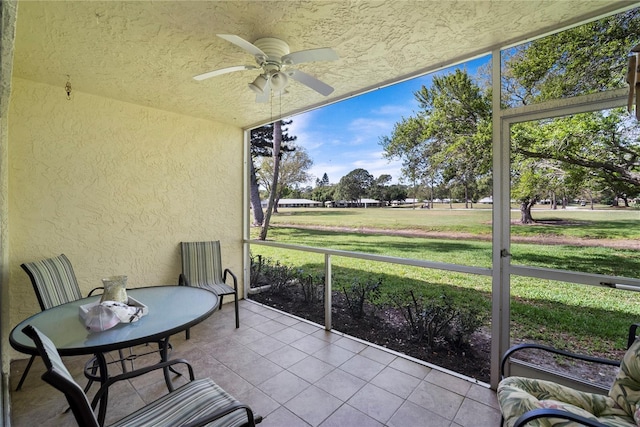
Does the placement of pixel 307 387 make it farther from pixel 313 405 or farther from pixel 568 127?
pixel 568 127

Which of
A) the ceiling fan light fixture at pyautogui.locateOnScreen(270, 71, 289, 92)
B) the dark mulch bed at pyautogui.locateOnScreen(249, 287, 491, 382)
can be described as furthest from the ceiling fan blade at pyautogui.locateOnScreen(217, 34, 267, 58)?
the dark mulch bed at pyautogui.locateOnScreen(249, 287, 491, 382)

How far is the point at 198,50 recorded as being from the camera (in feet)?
→ 7.11

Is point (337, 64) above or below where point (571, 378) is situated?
above

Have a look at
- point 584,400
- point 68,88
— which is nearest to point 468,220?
point 584,400

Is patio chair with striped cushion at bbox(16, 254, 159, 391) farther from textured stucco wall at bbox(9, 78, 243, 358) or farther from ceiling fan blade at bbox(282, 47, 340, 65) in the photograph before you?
ceiling fan blade at bbox(282, 47, 340, 65)

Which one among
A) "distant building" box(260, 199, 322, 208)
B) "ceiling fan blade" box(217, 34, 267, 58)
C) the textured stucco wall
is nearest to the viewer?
"ceiling fan blade" box(217, 34, 267, 58)

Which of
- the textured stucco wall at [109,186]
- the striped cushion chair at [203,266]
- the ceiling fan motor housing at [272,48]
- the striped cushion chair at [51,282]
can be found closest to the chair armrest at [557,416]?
the ceiling fan motor housing at [272,48]

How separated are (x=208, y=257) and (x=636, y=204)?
4013mm

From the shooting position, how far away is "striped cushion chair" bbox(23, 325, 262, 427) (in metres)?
0.93

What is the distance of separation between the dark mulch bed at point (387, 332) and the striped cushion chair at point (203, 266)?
2.83 feet

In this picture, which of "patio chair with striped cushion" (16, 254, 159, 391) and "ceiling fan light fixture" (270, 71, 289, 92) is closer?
"ceiling fan light fixture" (270, 71, 289, 92)

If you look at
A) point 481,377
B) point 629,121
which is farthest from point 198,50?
point 481,377

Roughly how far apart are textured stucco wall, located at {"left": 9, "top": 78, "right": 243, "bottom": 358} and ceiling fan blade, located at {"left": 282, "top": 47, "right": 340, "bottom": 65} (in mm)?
2410

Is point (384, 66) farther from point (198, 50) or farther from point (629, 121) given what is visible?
point (629, 121)
